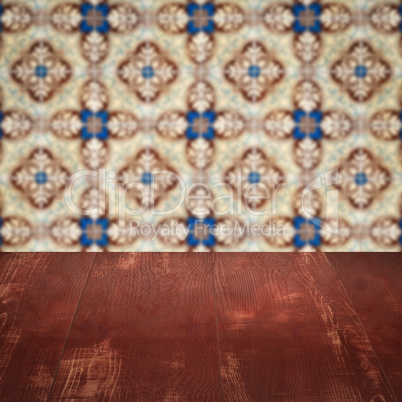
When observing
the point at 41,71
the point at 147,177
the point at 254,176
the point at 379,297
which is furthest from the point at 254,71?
the point at 379,297

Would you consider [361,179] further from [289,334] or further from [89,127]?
[89,127]

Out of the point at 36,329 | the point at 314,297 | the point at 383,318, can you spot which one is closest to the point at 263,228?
the point at 314,297

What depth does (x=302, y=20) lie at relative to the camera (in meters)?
1.69

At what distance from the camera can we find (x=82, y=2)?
5.50 ft

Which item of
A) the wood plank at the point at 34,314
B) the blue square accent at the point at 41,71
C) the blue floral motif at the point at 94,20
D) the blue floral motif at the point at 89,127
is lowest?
the wood plank at the point at 34,314

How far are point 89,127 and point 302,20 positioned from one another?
737 millimetres

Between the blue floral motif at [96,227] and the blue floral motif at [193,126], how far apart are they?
0.39 metres

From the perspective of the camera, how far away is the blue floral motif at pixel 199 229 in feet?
5.91

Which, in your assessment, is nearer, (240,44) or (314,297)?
(314,297)

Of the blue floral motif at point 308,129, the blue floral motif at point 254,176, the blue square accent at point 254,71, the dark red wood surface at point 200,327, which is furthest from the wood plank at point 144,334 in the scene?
the blue square accent at point 254,71

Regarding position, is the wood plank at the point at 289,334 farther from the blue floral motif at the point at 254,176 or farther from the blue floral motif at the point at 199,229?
the blue floral motif at the point at 254,176

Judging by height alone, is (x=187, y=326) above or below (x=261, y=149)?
below

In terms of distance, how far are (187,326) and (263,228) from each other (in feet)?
1.81

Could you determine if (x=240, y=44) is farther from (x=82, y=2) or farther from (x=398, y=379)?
(x=398, y=379)
